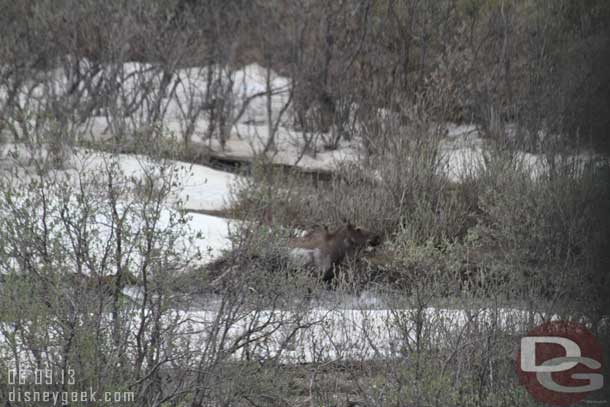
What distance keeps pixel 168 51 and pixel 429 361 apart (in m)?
8.44

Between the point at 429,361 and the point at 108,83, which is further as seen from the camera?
the point at 108,83

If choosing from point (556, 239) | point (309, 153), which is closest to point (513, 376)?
point (556, 239)

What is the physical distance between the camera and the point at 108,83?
11539 millimetres

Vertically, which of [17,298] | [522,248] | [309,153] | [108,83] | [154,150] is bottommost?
[17,298]

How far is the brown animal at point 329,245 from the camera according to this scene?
673 cm

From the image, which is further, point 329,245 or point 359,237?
point 359,237

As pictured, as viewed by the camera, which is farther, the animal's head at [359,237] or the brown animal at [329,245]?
the animal's head at [359,237]

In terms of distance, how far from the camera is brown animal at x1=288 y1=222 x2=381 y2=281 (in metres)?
6.73

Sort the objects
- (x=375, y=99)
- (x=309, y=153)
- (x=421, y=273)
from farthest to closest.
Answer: (x=309, y=153) < (x=375, y=99) < (x=421, y=273)

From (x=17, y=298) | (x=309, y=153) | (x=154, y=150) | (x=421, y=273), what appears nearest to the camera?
(x=17, y=298)

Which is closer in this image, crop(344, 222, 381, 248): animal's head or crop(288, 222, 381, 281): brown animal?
crop(288, 222, 381, 281): brown animal

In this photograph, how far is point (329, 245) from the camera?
6.92 m

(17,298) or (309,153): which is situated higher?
(309,153)

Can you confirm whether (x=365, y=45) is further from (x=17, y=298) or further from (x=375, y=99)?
(x=17, y=298)
